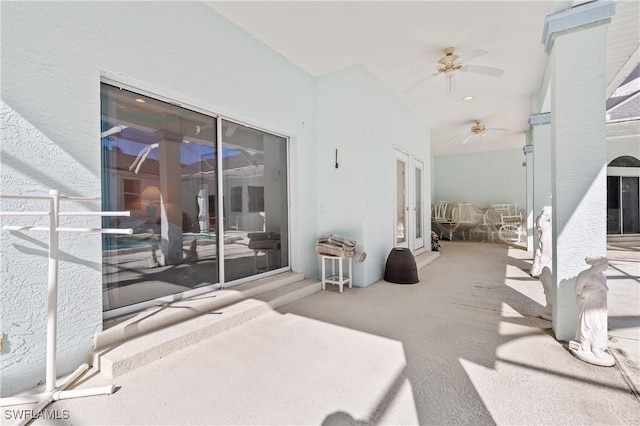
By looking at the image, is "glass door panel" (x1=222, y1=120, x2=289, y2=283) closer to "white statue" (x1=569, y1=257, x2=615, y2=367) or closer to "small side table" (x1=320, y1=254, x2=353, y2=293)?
"small side table" (x1=320, y1=254, x2=353, y2=293)

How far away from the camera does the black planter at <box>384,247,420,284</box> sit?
167 inches

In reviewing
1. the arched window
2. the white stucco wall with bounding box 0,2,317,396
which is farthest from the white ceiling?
the arched window

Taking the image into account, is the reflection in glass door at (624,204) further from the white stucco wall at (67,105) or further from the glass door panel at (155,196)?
the white stucco wall at (67,105)

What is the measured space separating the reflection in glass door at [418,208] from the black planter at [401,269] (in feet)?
6.17

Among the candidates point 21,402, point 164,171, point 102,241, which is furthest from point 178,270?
point 21,402

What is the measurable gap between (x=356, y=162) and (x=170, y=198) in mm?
2392

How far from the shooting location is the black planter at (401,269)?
425cm

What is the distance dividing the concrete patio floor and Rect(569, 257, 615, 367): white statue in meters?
0.11

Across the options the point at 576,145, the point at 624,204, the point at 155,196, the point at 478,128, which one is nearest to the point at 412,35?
the point at 576,145

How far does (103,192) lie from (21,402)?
1395 mm

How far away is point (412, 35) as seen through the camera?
10.9 feet

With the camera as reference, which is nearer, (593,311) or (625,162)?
(593,311)

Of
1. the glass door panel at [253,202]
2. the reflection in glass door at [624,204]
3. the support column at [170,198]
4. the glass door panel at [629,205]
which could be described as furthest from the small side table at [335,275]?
the glass door panel at [629,205]

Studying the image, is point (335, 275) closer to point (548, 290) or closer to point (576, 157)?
point (548, 290)
